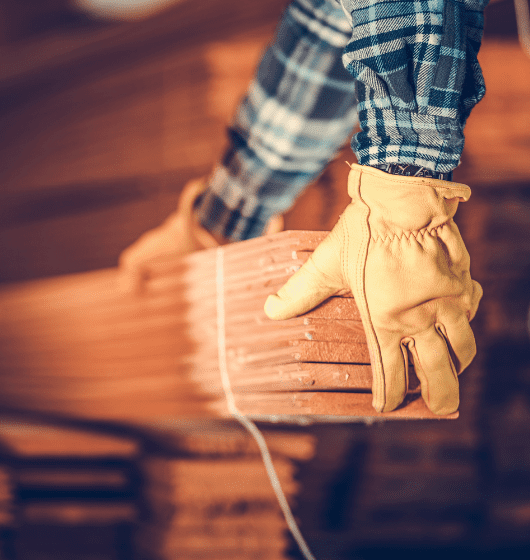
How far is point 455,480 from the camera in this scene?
1.03 m

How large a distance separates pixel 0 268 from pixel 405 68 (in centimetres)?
145

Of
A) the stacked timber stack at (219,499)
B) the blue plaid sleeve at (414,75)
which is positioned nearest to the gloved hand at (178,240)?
the stacked timber stack at (219,499)

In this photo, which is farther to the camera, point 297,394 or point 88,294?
point 88,294

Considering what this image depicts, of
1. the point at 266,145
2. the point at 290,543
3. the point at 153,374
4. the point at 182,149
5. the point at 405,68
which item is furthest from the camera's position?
the point at 182,149

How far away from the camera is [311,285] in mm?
465

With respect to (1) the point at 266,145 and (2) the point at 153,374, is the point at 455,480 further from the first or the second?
(1) the point at 266,145

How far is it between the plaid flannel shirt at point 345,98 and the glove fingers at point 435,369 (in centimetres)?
19

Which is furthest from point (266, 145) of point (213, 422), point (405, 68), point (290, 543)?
point (290, 543)

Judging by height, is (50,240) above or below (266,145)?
below

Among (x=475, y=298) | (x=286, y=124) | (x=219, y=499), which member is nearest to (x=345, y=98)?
(x=286, y=124)

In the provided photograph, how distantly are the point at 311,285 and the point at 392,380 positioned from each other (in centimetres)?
14

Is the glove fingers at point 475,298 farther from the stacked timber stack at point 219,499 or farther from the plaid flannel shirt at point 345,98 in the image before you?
the stacked timber stack at point 219,499

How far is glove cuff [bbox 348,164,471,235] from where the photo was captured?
0.43 metres

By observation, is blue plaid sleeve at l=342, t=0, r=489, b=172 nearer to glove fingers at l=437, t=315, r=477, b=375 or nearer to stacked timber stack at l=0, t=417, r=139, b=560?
glove fingers at l=437, t=315, r=477, b=375
